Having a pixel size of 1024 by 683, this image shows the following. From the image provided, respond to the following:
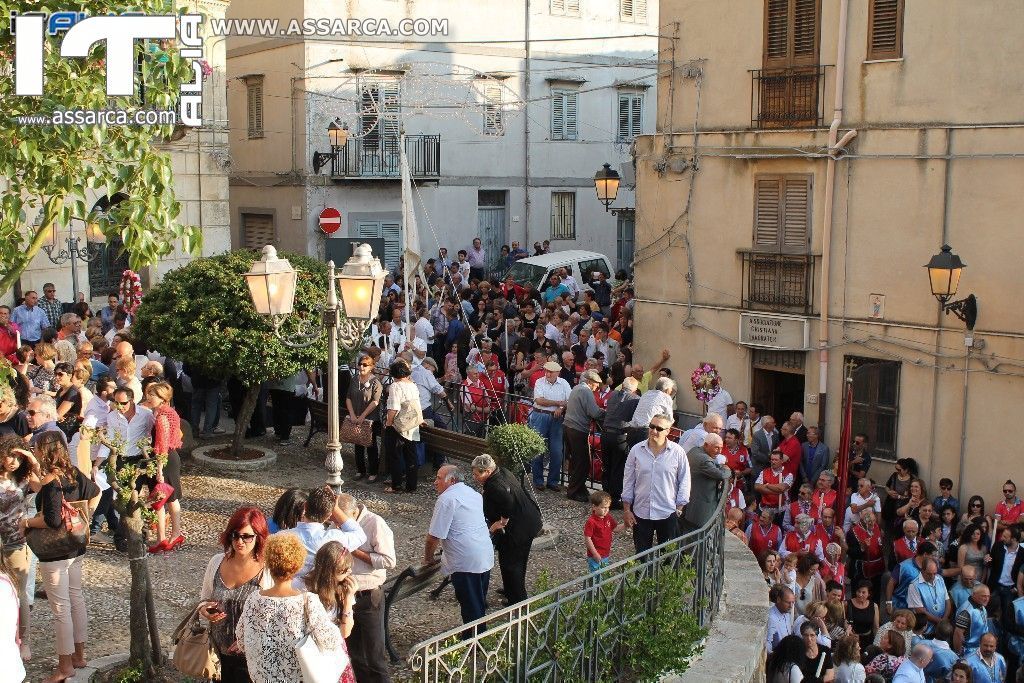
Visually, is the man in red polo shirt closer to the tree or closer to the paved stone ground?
the paved stone ground

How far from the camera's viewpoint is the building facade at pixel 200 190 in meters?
22.8

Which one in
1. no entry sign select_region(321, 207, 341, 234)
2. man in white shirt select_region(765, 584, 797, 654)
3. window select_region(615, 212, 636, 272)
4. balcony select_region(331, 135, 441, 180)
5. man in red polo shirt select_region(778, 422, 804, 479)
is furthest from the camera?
window select_region(615, 212, 636, 272)

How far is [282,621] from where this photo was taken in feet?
19.8

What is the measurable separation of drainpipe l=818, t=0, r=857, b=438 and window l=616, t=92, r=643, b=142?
16454 mm

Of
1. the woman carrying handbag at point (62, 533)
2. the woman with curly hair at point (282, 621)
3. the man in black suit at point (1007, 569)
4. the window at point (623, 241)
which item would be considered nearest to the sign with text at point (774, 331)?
the man in black suit at point (1007, 569)

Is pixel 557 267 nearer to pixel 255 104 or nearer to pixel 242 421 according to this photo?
pixel 255 104

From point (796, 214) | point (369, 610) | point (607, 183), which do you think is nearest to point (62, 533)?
point (369, 610)

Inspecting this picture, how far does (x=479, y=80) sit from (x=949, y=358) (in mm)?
16734

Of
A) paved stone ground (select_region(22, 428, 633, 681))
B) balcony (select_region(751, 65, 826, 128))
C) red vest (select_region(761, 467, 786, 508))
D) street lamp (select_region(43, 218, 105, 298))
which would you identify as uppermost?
balcony (select_region(751, 65, 826, 128))

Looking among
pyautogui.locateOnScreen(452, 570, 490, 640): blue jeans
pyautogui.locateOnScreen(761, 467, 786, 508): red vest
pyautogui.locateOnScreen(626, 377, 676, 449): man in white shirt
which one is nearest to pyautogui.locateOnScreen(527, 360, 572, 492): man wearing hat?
pyautogui.locateOnScreen(626, 377, 676, 449): man in white shirt

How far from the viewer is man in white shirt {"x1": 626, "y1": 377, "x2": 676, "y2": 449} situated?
11609 millimetres

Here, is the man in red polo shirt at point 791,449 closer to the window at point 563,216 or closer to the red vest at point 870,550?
the red vest at point 870,550

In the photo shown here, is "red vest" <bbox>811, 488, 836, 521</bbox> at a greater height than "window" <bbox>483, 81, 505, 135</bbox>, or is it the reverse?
"window" <bbox>483, 81, 505, 135</bbox>

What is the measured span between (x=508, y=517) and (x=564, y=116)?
79.4ft
